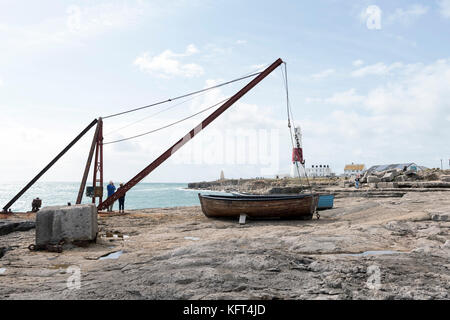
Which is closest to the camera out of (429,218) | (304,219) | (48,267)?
(48,267)

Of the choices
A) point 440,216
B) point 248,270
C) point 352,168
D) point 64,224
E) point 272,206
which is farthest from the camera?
point 352,168

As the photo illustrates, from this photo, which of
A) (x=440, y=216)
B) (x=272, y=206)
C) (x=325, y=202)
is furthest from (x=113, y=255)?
(x=325, y=202)

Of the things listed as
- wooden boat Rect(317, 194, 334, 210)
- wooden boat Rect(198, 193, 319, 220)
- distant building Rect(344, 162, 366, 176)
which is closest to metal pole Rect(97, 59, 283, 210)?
wooden boat Rect(198, 193, 319, 220)

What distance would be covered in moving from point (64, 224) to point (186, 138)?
9.40m

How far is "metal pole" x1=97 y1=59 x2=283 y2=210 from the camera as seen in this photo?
15.9 meters

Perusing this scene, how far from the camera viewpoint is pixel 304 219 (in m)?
12.3

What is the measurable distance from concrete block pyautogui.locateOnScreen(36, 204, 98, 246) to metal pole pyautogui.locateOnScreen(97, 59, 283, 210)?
849 centimetres

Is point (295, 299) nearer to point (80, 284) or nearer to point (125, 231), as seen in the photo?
point (80, 284)

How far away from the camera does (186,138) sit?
16.1m

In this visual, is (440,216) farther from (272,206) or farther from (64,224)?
(64,224)
